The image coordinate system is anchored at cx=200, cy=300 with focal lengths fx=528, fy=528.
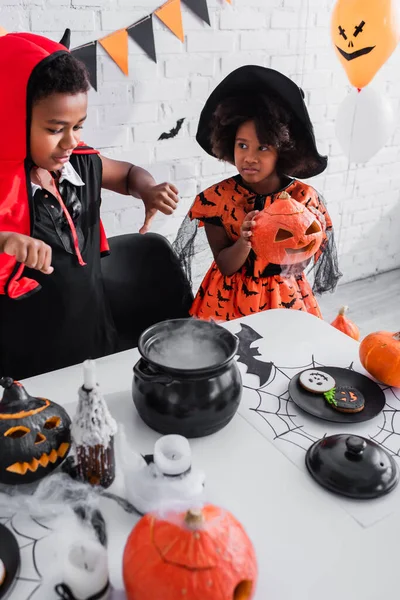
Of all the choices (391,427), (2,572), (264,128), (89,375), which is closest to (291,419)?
(391,427)

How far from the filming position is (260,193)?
5.12 feet

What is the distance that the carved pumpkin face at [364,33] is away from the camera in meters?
1.89

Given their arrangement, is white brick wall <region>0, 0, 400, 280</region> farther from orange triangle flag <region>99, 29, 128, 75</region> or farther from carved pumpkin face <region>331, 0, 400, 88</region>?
carved pumpkin face <region>331, 0, 400, 88</region>

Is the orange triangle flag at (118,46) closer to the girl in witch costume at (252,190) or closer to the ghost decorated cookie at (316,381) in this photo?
the girl in witch costume at (252,190)

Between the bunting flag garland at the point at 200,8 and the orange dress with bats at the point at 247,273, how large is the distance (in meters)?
0.87

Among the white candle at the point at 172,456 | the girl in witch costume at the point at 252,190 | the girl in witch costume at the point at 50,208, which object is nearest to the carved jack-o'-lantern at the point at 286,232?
the girl in witch costume at the point at 252,190

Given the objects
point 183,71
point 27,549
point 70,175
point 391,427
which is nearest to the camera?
point 27,549

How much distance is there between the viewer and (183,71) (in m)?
2.11

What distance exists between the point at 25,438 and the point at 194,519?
0.92 ft

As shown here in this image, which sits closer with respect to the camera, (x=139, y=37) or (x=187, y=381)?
(x=187, y=381)

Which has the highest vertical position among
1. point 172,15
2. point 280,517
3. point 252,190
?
point 172,15

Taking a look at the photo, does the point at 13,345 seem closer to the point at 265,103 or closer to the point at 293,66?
the point at 265,103

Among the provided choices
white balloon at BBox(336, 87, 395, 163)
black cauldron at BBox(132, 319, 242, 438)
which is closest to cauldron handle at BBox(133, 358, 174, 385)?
black cauldron at BBox(132, 319, 242, 438)

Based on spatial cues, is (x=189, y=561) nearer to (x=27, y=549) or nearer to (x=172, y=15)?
→ (x=27, y=549)
